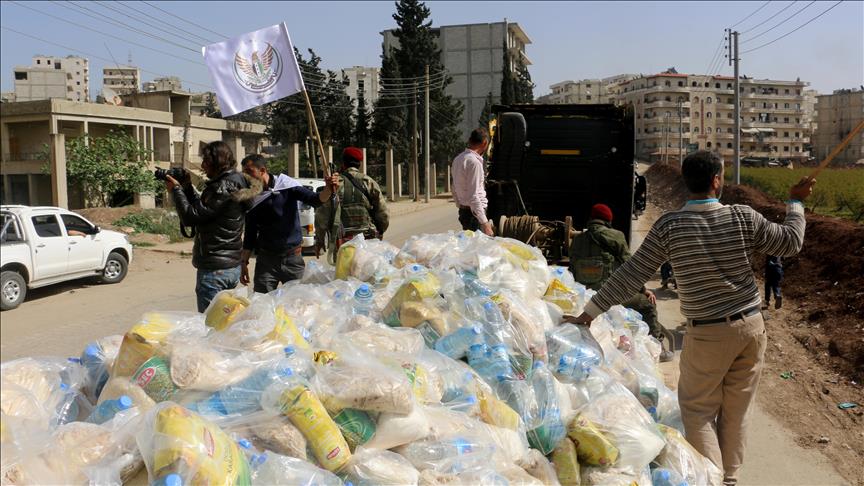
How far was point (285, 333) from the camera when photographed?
10.4ft

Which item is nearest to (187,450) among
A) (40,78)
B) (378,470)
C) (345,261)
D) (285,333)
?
(378,470)

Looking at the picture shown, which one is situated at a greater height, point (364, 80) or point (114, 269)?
point (364, 80)

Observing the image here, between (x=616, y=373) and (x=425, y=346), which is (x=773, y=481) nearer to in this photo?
(x=616, y=373)

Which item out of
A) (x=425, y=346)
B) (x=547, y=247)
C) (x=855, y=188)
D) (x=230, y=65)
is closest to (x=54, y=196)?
(x=230, y=65)

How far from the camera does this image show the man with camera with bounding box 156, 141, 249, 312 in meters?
4.20

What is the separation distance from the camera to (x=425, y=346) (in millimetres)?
3586

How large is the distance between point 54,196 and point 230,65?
412 centimetres

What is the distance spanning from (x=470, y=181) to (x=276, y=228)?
2361mm

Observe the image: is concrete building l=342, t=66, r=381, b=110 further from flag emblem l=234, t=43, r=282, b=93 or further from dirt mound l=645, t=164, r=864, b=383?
flag emblem l=234, t=43, r=282, b=93

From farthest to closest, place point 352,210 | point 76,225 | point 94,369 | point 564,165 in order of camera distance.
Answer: point 76,225, point 564,165, point 352,210, point 94,369

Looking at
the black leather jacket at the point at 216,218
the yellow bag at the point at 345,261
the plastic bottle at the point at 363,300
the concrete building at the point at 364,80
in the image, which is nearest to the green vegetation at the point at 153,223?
the yellow bag at the point at 345,261

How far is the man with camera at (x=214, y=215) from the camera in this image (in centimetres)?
420

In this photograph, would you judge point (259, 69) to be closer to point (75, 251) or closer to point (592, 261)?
point (592, 261)

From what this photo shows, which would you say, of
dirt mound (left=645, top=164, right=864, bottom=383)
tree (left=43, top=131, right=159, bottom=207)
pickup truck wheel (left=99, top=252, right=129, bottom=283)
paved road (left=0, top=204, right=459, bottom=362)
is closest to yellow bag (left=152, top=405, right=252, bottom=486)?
paved road (left=0, top=204, right=459, bottom=362)
